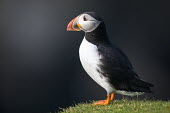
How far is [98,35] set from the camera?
18.0 feet

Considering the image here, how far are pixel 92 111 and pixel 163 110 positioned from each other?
0.98 m

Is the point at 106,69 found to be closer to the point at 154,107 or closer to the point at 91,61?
the point at 91,61

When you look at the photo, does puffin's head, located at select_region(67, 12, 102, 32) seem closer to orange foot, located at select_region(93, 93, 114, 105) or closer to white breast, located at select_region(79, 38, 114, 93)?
white breast, located at select_region(79, 38, 114, 93)

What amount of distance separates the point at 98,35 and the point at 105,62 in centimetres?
40

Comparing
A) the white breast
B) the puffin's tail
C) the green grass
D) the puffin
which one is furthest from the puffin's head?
the green grass

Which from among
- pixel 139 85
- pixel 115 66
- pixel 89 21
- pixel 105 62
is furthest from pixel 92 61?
pixel 139 85

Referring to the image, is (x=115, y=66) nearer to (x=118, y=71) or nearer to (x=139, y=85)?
(x=118, y=71)

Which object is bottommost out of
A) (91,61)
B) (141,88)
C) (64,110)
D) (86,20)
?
(64,110)

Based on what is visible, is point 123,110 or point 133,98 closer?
point 123,110

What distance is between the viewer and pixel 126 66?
5.45 metres

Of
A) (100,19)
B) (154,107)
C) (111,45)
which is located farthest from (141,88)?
(100,19)

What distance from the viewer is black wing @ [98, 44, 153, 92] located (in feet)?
17.7

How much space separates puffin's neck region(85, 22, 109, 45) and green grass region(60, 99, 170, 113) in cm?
93

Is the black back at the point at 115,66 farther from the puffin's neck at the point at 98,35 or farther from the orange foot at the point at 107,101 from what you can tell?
the orange foot at the point at 107,101
